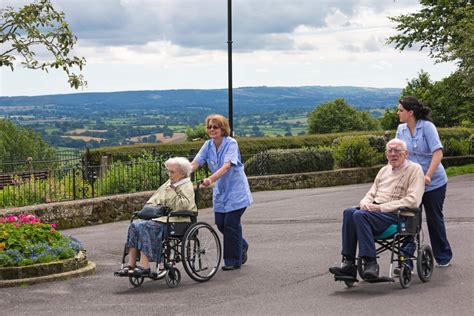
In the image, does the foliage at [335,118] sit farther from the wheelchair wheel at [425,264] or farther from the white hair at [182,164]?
the wheelchair wheel at [425,264]

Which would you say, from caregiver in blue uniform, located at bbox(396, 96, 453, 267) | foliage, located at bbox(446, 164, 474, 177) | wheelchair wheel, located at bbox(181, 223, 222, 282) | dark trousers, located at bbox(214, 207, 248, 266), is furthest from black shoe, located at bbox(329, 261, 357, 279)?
foliage, located at bbox(446, 164, 474, 177)

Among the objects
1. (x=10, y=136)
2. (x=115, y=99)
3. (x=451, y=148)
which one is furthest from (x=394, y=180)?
(x=115, y=99)

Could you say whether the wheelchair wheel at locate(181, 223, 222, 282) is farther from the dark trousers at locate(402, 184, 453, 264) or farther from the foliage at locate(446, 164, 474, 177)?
the foliage at locate(446, 164, 474, 177)

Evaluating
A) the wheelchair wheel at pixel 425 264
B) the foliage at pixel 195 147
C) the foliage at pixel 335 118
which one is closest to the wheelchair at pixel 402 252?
the wheelchair wheel at pixel 425 264

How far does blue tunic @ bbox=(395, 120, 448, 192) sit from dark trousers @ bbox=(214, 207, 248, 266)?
203cm

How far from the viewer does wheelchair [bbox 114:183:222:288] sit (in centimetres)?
969

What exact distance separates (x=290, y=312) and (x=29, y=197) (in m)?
10.4

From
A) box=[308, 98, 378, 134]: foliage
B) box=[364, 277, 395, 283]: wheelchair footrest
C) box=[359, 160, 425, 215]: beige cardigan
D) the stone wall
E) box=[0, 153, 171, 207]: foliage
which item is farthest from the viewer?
box=[308, 98, 378, 134]: foliage

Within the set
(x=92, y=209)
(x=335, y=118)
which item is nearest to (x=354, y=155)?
(x=92, y=209)

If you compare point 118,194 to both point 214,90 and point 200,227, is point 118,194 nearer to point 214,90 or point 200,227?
point 200,227

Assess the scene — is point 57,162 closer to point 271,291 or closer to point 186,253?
point 186,253

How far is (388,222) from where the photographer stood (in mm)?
9172

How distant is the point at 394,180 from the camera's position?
948 cm

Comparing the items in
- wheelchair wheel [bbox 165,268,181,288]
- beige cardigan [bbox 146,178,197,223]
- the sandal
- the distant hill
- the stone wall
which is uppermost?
beige cardigan [bbox 146,178,197,223]
